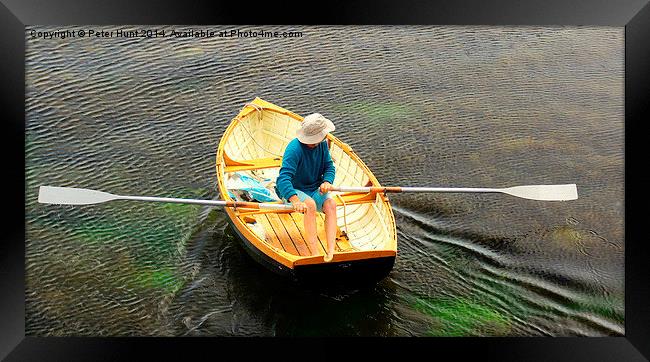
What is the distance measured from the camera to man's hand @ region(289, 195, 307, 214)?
354 cm

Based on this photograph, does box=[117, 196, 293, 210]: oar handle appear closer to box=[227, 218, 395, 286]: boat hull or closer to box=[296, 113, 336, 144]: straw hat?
box=[227, 218, 395, 286]: boat hull

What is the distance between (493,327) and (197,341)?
154 centimetres

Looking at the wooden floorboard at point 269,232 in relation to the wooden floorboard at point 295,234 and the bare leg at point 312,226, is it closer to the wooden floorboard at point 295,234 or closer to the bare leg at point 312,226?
the wooden floorboard at point 295,234

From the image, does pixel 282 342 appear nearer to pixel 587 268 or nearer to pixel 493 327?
pixel 493 327

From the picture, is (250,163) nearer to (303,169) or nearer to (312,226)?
(303,169)

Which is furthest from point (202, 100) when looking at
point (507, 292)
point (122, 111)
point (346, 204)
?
point (507, 292)

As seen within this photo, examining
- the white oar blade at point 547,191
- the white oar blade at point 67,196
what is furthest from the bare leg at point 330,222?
the white oar blade at point 67,196

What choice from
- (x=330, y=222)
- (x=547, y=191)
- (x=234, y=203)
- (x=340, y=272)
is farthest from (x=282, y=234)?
(x=547, y=191)

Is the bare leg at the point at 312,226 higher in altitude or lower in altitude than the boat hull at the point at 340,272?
higher

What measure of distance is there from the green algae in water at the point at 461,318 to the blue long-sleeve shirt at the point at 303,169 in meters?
0.88

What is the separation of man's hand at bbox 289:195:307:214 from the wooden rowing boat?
0.22 m

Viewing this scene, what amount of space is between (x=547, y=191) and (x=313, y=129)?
1.37m

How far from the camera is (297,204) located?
3.54 m

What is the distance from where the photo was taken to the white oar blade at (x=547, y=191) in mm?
3982
